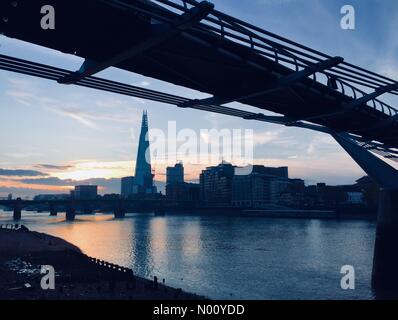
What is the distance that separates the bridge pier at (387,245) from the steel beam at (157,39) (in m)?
26.1

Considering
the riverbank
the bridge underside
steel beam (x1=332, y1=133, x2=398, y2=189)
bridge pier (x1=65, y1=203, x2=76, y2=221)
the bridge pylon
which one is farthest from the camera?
bridge pier (x1=65, y1=203, x2=76, y2=221)

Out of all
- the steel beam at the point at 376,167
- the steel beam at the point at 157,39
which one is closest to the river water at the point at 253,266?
the steel beam at the point at 376,167

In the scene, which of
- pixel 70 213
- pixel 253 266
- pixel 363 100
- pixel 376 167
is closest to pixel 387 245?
pixel 376 167

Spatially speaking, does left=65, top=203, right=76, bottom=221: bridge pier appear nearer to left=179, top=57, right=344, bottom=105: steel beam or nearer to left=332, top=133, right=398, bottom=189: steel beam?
left=332, top=133, right=398, bottom=189: steel beam

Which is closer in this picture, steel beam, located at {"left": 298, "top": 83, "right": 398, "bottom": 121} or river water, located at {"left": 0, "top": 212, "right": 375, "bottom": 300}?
steel beam, located at {"left": 298, "top": 83, "right": 398, "bottom": 121}

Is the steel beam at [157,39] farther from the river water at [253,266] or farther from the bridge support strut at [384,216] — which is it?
the river water at [253,266]

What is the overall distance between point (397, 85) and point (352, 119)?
16.5 ft

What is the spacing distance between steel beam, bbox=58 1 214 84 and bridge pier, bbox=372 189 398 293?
26114mm

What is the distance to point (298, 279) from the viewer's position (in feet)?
119

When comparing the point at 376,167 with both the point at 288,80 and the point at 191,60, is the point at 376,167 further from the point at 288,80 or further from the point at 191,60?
the point at 191,60

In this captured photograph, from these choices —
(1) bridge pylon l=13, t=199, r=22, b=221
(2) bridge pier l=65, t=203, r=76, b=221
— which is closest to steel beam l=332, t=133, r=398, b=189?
(1) bridge pylon l=13, t=199, r=22, b=221

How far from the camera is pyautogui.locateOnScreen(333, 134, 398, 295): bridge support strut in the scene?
1208 inches

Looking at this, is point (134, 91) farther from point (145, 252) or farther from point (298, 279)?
point (145, 252)

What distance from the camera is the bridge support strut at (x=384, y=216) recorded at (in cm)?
3069
